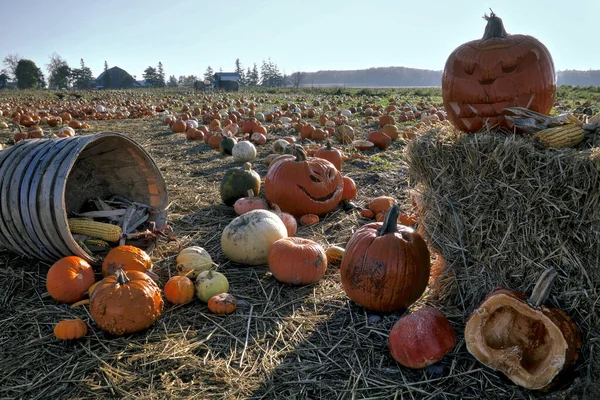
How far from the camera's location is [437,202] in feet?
10.3

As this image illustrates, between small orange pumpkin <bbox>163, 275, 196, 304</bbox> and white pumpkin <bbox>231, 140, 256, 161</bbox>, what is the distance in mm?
5137

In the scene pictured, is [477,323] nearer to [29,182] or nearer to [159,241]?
[159,241]

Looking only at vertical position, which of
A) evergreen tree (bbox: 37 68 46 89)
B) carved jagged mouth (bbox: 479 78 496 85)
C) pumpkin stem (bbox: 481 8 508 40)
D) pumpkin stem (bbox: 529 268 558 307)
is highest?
evergreen tree (bbox: 37 68 46 89)

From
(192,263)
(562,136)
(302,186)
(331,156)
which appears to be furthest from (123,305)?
(331,156)

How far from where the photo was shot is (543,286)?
2371 mm

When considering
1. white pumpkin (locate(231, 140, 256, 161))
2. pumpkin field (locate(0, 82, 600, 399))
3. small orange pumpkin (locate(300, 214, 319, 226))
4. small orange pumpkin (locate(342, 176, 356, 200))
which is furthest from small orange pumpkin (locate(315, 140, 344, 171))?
pumpkin field (locate(0, 82, 600, 399))

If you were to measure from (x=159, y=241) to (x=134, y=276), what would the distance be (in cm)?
134

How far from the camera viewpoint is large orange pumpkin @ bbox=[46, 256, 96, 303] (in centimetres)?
327

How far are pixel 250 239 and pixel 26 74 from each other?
56.4 meters

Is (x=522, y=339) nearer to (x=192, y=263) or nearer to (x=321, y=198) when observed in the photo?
(x=192, y=263)

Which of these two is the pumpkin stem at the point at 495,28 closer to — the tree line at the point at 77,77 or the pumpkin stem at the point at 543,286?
the pumpkin stem at the point at 543,286

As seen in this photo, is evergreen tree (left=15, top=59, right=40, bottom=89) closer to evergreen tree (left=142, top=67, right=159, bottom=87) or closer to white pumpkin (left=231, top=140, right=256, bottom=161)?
evergreen tree (left=142, top=67, right=159, bottom=87)

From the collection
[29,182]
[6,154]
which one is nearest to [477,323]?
[29,182]

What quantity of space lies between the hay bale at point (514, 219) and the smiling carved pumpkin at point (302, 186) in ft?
6.32
